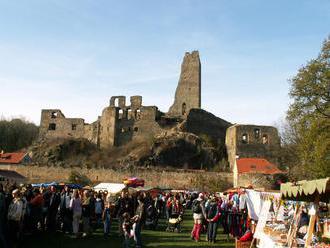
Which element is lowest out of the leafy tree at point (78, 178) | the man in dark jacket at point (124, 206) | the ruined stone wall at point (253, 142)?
the man in dark jacket at point (124, 206)

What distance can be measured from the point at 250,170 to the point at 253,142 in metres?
13.4

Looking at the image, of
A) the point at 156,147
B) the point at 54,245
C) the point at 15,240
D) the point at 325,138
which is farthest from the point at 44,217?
the point at 156,147

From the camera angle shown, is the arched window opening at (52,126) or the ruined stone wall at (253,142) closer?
the ruined stone wall at (253,142)

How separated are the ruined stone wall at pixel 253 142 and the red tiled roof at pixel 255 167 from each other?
6.77 m

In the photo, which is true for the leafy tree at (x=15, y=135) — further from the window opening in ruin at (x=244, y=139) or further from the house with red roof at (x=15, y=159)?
the window opening in ruin at (x=244, y=139)

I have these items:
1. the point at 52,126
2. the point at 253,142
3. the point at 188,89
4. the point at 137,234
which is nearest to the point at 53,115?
the point at 52,126

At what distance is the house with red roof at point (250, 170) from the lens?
56625 millimetres

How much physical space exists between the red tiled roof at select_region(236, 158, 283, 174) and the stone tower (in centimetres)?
2070

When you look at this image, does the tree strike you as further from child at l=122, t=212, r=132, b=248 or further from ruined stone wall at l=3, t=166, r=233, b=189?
ruined stone wall at l=3, t=166, r=233, b=189

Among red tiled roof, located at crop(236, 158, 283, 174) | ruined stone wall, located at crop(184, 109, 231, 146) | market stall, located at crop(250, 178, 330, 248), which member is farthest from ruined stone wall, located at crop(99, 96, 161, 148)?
market stall, located at crop(250, 178, 330, 248)

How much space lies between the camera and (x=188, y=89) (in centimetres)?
8238

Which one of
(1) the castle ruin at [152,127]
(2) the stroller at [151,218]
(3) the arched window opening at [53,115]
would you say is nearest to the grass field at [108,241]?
(2) the stroller at [151,218]

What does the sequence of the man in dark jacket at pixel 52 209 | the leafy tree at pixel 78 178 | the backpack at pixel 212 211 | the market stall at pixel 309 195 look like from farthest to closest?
the leafy tree at pixel 78 178 < the man in dark jacket at pixel 52 209 < the backpack at pixel 212 211 < the market stall at pixel 309 195

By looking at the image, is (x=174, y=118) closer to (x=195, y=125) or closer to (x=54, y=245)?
(x=195, y=125)
